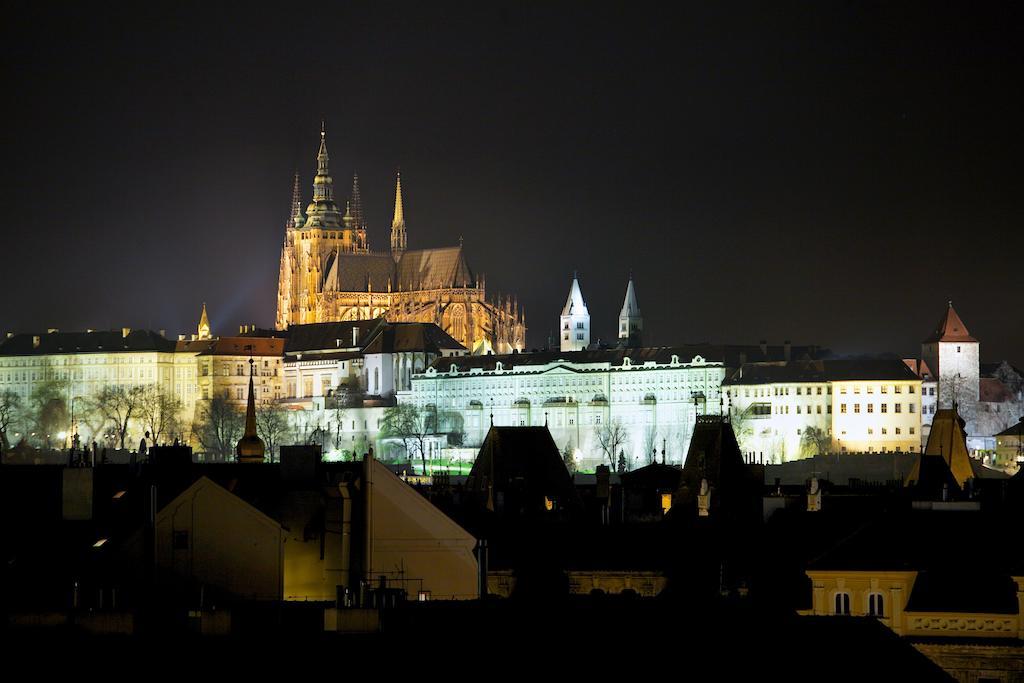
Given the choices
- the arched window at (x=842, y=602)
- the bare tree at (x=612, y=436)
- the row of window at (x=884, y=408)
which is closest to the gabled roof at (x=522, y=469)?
the arched window at (x=842, y=602)

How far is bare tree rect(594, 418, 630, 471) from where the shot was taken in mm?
188250

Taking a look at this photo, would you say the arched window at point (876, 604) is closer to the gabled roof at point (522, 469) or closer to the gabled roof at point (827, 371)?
the gabled roof at point (522, 469)

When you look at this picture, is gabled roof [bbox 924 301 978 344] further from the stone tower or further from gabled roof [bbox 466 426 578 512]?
gabled roof [bbox 466 426 578 512]

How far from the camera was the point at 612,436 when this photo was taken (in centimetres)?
19262

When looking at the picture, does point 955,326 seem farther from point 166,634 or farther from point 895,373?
point 166,634

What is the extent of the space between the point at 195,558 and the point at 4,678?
10.1 meters

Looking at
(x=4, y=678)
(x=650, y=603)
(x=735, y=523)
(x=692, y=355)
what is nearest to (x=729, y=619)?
(x=650, y=603)

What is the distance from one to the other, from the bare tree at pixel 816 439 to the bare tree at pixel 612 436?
13.2 m

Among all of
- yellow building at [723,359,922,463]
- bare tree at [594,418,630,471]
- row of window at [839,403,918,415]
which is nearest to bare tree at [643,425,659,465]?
bare tree at [594,418,630,471]

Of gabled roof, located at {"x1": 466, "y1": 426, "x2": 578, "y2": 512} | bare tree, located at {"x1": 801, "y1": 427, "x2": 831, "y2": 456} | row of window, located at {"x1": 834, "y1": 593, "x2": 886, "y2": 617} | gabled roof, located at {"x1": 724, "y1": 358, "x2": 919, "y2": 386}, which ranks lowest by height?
row of window, located at {"x1": 834, "y1": 593, "x2": 886, "y2": 617}

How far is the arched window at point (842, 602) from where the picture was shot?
115 feet

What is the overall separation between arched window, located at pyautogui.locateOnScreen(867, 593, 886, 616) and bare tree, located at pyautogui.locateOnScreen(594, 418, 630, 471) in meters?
151

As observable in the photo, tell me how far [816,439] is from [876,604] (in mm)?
145768

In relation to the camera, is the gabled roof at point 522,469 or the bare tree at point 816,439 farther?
the bare tree at point 816,439
